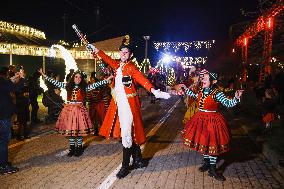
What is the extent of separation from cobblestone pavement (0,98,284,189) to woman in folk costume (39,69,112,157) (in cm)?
51

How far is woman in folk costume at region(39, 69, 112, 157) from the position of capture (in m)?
8.37

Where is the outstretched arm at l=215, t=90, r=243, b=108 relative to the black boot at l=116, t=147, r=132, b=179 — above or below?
above

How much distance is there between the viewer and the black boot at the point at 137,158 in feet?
25.1

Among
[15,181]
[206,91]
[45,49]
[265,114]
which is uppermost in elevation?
[45,49]

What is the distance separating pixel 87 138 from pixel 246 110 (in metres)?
9.74

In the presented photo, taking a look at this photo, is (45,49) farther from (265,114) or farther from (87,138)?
(265,114)

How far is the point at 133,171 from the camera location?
7.35 meters

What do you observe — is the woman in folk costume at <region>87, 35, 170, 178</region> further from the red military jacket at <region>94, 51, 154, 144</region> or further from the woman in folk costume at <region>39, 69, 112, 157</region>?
the woman in folk costume at <region>39, 69, 112, 157</region>

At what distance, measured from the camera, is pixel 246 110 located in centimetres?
1784

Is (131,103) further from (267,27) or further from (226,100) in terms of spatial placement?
(267,27)

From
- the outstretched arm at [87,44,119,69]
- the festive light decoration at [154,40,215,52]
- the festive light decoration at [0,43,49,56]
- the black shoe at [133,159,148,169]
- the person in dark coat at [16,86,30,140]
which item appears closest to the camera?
the outstretched arm at [87,44,119,69]

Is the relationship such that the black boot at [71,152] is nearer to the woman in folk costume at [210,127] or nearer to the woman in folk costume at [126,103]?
the woman in folk costume at [126,103]


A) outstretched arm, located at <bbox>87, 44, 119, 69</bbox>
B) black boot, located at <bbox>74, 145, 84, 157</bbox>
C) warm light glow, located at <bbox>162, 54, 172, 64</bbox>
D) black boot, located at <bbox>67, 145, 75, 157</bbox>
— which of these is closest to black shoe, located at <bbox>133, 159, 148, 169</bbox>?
black boot, located at <bbox>74, 145, 84, 157</bbox>

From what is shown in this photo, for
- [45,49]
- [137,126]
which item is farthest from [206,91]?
[45,49]
